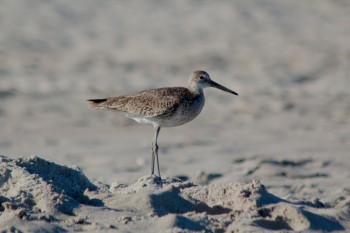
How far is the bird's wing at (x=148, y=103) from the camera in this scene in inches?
385

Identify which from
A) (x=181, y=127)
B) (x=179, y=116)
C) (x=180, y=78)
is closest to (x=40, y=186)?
(x=179, y=116)

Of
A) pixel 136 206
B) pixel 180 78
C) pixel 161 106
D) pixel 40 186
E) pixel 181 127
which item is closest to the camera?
pixel 136 206

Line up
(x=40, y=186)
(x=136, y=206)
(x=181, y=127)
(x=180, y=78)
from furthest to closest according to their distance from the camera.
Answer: (x=180, y=78), (x=181, y=127), (x=40, y=186), (x=136, y=206)

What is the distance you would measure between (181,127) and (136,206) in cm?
762

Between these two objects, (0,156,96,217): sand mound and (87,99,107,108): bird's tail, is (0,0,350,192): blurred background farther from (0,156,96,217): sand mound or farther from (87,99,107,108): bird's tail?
(0,156,96,217): sand mound

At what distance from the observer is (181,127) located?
14547 mm

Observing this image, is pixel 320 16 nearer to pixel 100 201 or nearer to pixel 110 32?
pixel 110 32

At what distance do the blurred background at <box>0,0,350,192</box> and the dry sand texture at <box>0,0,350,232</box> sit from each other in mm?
39

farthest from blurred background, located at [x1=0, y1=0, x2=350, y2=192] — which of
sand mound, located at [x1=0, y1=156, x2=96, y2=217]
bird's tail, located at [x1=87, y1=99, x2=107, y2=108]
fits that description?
sand mound, located at [x1=0, y1=156, x2=96, y2=217]

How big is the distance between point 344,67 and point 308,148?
6.18m

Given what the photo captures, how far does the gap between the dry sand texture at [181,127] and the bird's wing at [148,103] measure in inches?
40.2

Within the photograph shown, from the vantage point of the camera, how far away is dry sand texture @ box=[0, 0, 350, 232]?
6.93 m

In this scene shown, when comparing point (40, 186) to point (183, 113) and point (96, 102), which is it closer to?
point (183, 113)

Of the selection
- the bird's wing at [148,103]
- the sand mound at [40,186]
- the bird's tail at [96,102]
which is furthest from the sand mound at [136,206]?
the bird's tail at [96,102]
